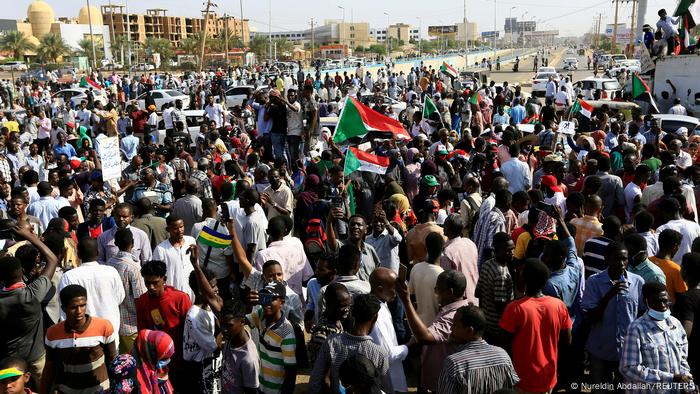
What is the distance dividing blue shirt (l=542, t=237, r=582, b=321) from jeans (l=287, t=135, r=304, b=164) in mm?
8034

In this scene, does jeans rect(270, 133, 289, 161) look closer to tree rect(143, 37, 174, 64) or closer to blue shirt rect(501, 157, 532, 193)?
blue shirt rect(501, 157, 532, 193)

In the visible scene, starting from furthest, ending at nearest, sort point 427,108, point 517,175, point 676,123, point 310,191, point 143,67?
point 143,67
point 676,123
point 427,108
point 517,175
point 310,191

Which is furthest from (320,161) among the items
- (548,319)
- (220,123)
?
(220,123)

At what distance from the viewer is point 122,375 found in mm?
3717

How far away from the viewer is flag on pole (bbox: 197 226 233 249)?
6113 millimetres

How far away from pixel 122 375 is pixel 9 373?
1.97 ft

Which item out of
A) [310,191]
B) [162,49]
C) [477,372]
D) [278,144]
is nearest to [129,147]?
[278,144]

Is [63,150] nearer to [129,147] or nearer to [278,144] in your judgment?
[129,147]

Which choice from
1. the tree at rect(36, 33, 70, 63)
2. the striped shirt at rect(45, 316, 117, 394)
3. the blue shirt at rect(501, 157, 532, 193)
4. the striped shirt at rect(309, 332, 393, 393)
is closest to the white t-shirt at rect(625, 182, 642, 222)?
the blue shirt at rect(501, 157, 532, 193)

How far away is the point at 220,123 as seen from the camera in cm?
1834

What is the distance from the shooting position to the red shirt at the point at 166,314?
494cm

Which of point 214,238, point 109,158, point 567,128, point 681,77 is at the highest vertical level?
point 681,77

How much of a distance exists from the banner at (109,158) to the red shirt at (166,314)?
4.74 m

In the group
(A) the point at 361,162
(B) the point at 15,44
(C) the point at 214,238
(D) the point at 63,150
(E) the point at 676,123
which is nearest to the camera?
(C) the point at 214,238
